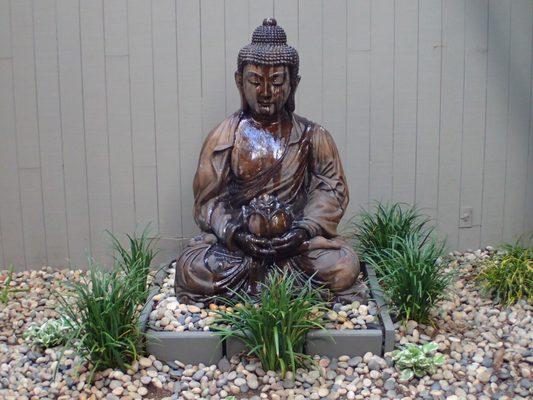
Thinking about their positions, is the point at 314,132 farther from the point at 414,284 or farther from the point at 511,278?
the point at 511,278

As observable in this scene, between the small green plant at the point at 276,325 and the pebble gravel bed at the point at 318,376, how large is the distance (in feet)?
0.33

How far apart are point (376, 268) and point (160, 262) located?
1.94m

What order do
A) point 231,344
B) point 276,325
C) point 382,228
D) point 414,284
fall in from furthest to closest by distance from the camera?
point 382,228
point 414,284
point 231,344
point 276,325

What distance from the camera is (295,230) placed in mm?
4895

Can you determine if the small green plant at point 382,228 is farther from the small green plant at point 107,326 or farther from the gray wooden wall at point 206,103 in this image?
the small green plant at point 107,326

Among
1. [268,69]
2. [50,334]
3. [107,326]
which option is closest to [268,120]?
[268,69]

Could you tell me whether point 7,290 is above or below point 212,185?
below

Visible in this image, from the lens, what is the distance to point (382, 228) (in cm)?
570

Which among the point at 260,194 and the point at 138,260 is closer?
the point at 260,194

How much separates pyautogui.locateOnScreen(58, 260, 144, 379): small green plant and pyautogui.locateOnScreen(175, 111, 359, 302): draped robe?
0.57 metres

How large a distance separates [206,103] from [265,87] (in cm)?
123

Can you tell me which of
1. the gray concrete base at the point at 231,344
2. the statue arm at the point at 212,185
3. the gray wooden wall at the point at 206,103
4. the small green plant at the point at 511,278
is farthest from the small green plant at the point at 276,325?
the gray wooden wall at the point at 206,103

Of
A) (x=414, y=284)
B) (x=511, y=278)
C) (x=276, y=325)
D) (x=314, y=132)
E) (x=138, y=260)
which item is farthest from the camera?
(x=138, y=260)

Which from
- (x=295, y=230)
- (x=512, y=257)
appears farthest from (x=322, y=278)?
(x=512, y=257)
